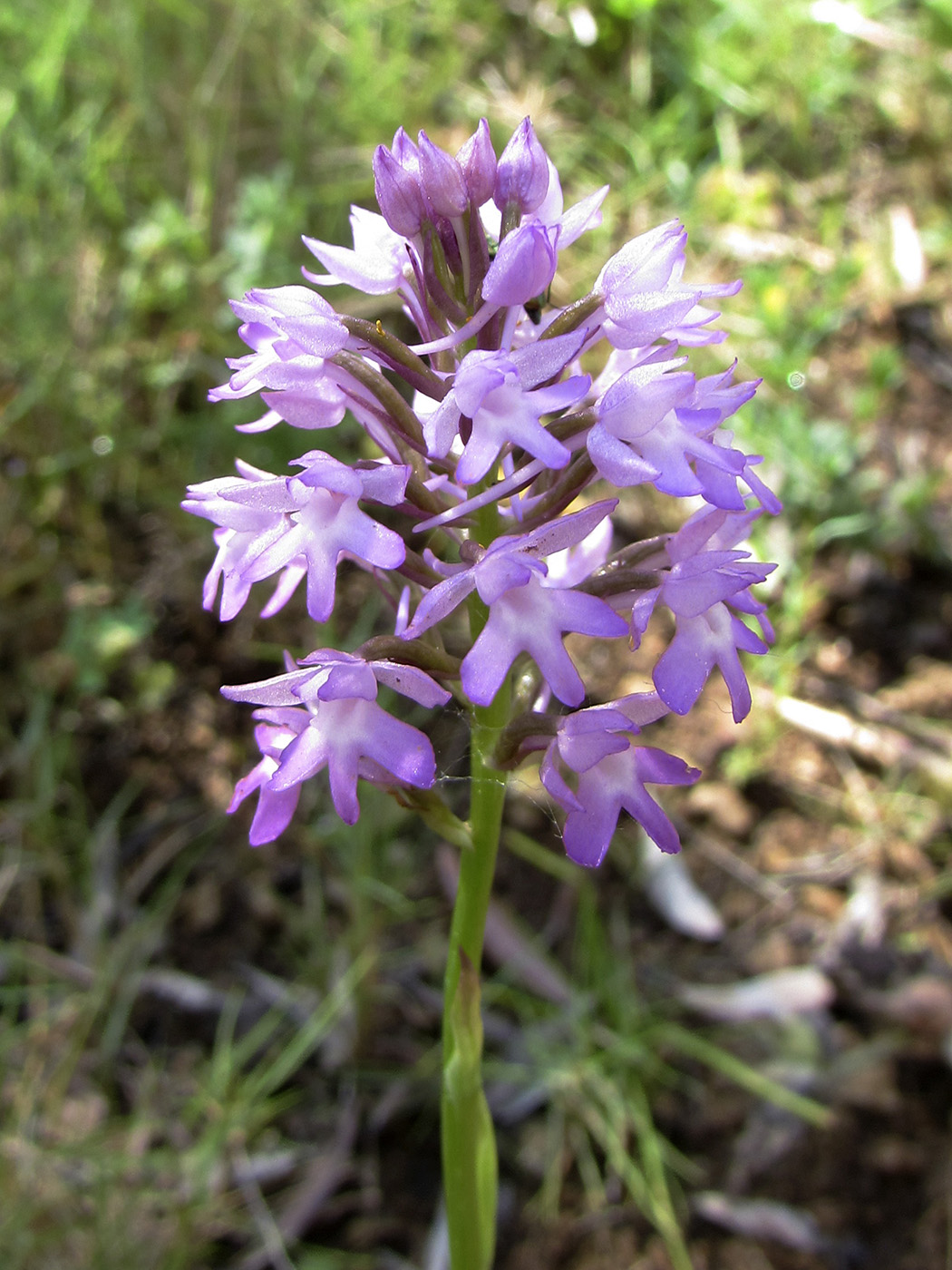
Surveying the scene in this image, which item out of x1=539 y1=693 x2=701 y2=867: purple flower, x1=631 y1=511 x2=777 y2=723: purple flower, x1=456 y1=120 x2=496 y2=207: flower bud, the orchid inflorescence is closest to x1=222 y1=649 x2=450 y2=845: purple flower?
the orchid inflorescence

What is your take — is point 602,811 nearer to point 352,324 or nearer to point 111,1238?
point 352,324

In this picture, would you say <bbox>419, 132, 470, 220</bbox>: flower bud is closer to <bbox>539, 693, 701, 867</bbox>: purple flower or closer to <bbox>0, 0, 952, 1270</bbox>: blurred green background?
<bbox>539, 693, 701, 867</bbox>: purple flower

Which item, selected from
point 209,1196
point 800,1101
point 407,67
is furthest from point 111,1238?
point 407,67

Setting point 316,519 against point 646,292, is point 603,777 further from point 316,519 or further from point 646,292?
point 646,292

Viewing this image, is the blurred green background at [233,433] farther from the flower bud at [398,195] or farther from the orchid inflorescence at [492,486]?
the flower bud at [398,195]

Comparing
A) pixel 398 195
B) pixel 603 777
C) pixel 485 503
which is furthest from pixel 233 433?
pixel 603 777

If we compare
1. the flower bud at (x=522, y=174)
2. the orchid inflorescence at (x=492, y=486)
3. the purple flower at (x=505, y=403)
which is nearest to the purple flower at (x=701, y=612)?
the orchid inflorescence at (x=492, y=486)

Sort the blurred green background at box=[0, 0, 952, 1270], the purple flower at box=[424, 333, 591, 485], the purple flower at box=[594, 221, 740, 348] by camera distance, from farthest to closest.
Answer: the blurred green background at box=[0, 0, 952, 1270] → the purple flower at box=[594, 221, 740, 348] → the purple flower at box=[424, 333, 591, 485]
